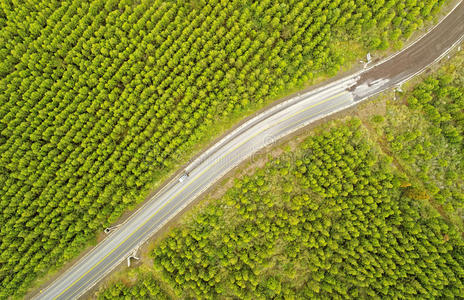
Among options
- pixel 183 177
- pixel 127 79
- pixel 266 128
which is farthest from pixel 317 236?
pixel 127 79

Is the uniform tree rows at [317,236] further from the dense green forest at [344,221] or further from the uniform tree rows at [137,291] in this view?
the uniform tree rows at [137,291]

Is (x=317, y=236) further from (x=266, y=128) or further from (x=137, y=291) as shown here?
(x=137, y=291)

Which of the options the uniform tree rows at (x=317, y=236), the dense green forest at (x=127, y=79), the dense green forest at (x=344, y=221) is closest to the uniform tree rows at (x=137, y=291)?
the dense green forest at (x=344, y=221)

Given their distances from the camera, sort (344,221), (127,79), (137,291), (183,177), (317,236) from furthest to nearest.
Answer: (183,177)
(127,79)
(137,291)
(317,236)
(344,221)

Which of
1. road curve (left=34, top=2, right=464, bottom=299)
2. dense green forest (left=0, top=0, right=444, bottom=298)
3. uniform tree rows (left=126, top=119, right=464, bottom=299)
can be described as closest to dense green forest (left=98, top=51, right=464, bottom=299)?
uniform tree rows (left=126, top=119, right=464, bottom=299)

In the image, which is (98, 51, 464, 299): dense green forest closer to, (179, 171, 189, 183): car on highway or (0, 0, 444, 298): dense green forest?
(179, 171, 189, 183): car on highway

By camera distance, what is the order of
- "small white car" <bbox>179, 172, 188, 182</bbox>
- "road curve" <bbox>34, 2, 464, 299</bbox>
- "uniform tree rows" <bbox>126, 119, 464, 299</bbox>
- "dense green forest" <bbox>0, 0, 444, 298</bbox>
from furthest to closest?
"small white car" <bbox>179, 172, 188, 182</bbox>, "road curve" <bbox>34, 2, 464, 299</bbox>, "dense green forest" <bbox>0, 0, 444, 298</bbox>, "uniform tree rows" <bbox>126, 119, 464, 299</bbox>

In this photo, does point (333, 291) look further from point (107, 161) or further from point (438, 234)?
point (107, 161)
